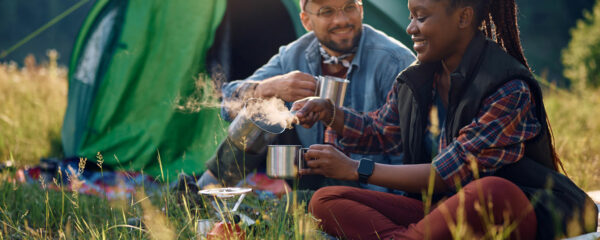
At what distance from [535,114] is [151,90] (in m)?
2.84

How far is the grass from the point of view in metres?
2.03

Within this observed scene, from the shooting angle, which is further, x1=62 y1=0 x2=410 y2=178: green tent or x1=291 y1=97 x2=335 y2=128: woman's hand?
x1=62 y1=0 x2=410 y2=178: green tent

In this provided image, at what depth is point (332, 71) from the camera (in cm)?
320

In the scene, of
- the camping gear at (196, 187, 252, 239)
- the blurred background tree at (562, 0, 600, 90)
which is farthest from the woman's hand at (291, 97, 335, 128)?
the blurred background tree at (562, 0, 600, 90)

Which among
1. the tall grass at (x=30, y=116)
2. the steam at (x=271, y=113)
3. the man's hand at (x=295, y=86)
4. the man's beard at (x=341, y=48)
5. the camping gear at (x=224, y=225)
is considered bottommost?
the tall grass at (x=30, y=116)

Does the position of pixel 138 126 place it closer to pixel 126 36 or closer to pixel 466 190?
pixel 126 36

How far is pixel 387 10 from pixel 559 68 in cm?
1247

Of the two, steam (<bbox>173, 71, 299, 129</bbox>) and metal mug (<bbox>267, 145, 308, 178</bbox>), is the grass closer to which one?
metal mug (<bbox>267, 145, 308, 178</bbox>)

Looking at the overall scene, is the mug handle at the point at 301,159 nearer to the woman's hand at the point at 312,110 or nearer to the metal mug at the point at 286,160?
the metal mug at the point at 286,160

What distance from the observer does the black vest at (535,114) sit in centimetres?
182

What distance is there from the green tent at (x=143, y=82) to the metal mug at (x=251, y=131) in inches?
39.7

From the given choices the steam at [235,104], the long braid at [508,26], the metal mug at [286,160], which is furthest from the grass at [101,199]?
the long braid at [508,26]

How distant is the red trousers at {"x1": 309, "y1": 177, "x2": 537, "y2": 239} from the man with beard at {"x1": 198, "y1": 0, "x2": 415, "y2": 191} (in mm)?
745

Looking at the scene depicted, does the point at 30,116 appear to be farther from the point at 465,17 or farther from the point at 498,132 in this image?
the point at 498,132
